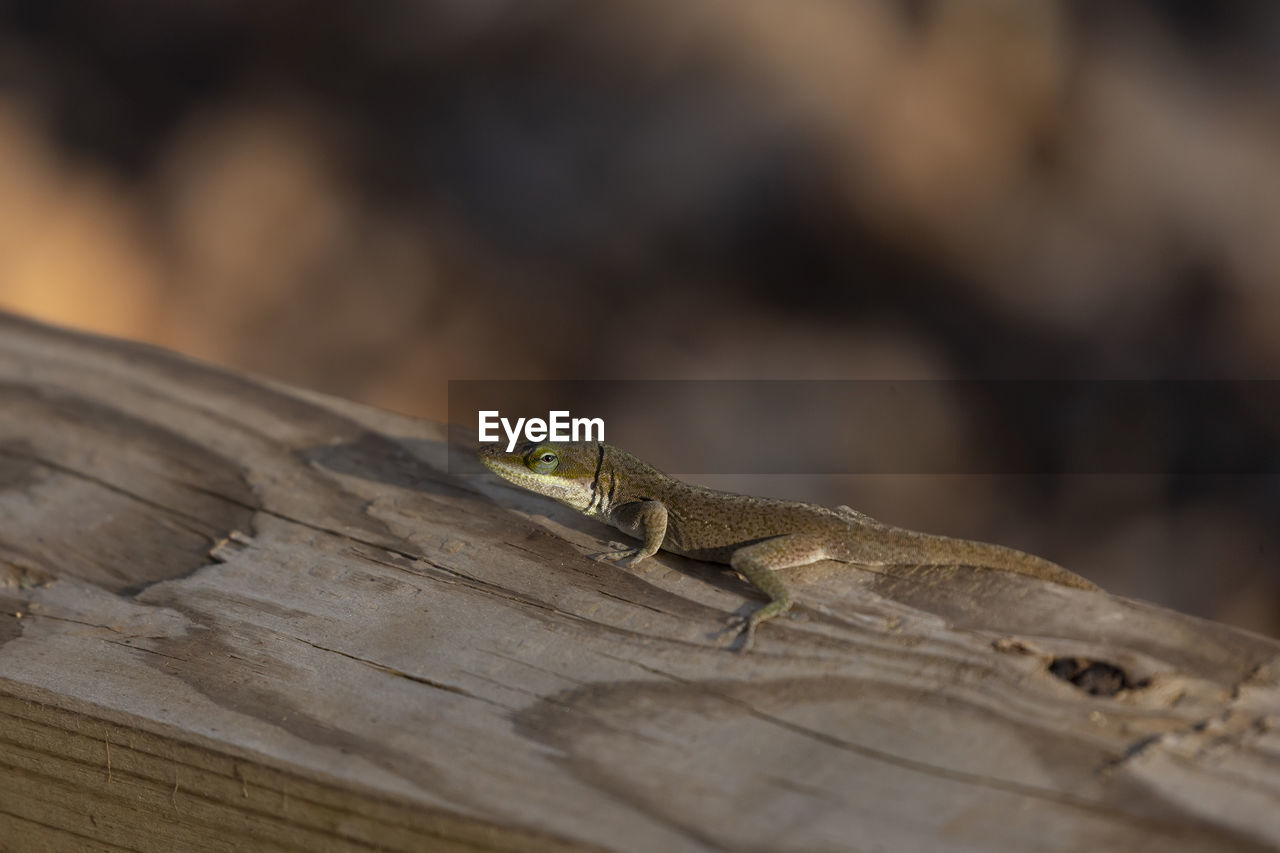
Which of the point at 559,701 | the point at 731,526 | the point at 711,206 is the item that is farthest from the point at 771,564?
the point at 711,206

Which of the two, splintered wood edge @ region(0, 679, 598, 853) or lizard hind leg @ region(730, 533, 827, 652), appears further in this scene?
lizard hind leg @ region(730, 533, 827, 652)

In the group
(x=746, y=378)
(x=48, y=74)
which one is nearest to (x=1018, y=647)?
(x=746, y=378)

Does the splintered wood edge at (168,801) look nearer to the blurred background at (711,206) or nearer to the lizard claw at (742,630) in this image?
the lizard claw at (742,630)

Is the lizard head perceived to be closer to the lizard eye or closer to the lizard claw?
the lizard eye

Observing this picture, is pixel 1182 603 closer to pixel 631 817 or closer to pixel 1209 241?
pixel 1209 241

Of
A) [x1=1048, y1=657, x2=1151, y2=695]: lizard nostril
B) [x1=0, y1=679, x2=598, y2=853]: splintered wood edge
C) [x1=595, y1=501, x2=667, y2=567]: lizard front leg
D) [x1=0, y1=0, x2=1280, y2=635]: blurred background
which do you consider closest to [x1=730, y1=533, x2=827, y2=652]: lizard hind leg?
[x1=595, y1=501, x2=667, y2=567]: lizard front leg

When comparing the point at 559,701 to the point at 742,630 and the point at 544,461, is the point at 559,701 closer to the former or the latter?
the point at 742,630

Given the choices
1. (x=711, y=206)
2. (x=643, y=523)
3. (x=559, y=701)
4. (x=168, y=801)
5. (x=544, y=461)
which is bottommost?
(x=168, y=801)
